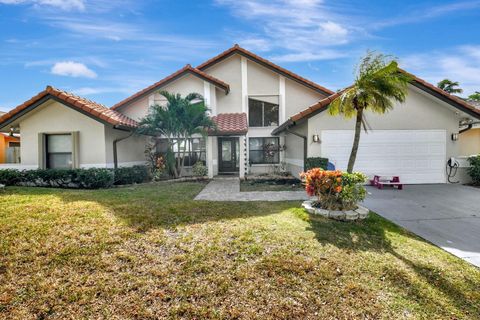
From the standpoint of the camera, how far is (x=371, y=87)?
724 cm

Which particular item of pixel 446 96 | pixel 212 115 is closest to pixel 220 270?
pixel 212 115

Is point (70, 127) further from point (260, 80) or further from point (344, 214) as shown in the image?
point (344, 214)

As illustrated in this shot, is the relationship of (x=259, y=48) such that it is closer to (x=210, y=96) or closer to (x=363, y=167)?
(x=210, y=96)

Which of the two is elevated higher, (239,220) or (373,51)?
(373,51)

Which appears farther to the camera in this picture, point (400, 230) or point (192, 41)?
point (192, 41)

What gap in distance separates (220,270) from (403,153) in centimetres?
1215

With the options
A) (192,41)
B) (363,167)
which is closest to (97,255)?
(363,167)

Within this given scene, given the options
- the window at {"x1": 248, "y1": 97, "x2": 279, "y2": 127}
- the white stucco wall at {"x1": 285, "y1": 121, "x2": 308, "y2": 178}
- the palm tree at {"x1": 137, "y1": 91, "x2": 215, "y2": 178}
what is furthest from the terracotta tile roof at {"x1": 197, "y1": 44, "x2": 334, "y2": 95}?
the palm tree at {"x1": 137, "y1": 91, "x2": 215, "y2": 178}

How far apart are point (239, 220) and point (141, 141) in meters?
11.5

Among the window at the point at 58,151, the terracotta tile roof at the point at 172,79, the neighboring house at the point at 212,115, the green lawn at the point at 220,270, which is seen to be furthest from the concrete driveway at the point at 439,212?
the window at the point at 58,151

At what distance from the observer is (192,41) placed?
45.8 ft

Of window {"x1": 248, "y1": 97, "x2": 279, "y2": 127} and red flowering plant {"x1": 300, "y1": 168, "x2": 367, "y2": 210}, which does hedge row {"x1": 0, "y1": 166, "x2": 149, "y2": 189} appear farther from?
window {"x1": 248, "y1": 97, "x2": 279, "y2": 127}

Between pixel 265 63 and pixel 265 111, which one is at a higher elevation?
pixel 265 63

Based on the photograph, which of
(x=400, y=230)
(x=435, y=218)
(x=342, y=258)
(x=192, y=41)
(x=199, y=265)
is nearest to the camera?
(x=199, y=265)
